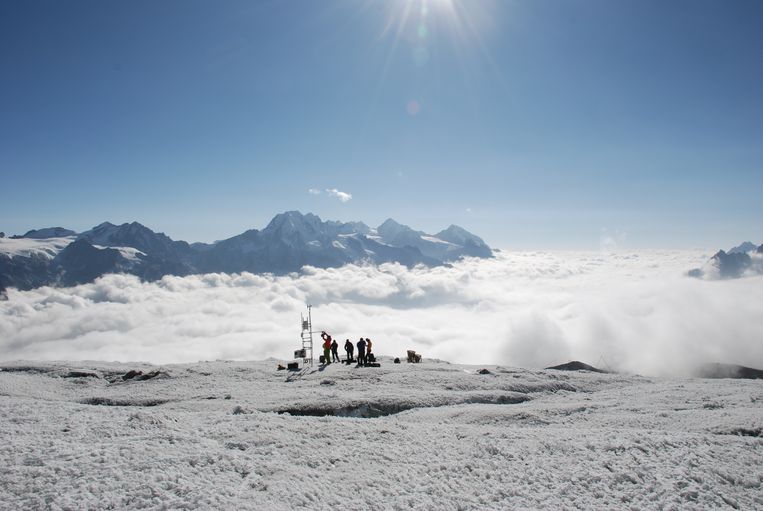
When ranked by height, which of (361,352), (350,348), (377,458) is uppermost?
(350,348)

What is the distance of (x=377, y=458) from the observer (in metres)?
17.3

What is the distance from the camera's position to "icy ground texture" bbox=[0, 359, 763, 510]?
12938 millimetres

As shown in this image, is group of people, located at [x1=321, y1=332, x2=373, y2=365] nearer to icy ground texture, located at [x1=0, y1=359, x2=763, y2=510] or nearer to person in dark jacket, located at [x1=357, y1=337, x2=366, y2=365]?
person in dark jacket, located at [x1=357, y1=337, x2=366, y2=365]

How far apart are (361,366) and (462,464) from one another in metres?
28.9

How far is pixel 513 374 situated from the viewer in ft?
145

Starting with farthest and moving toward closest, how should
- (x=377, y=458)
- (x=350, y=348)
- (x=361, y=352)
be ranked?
(x=350, y=348) < (x=361, y=352) < (x=377, y=458)

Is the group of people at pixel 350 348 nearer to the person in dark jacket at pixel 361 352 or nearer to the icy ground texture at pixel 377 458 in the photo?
the person in dark jacket at pixel 361 352

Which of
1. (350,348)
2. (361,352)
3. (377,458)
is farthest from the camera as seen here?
(350,348)

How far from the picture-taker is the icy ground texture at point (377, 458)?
12.9m

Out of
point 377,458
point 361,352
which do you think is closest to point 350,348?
point 361,352

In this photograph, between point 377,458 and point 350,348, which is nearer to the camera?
point 377,458

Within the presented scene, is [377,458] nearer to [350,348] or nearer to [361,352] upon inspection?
[361,352]

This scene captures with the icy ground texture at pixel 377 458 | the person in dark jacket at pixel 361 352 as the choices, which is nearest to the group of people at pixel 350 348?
the person in dark jacket at pixel 361 352

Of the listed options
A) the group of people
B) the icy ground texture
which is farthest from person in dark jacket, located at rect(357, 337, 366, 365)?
the icy ground texture
